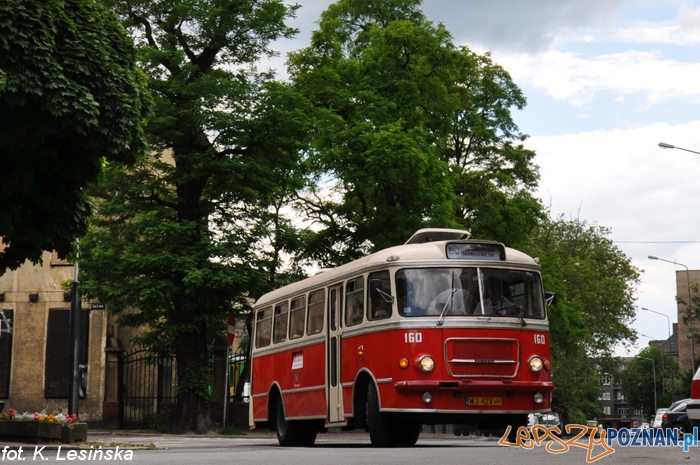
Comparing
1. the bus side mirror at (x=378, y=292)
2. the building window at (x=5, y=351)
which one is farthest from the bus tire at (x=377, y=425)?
the building window at (x=5, y=351)

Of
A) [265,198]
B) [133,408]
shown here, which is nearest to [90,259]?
[265,198]

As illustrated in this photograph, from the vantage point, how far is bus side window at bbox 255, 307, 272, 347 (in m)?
24.0

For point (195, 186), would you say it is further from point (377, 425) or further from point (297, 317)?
point (377, 425)

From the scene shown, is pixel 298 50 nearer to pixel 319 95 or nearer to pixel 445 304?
pixel 319 95

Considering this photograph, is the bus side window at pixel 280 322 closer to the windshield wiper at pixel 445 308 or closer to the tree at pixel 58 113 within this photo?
the tree at pixel 58 113

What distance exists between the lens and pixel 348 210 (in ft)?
129

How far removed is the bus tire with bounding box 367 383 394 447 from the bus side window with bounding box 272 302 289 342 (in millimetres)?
4714

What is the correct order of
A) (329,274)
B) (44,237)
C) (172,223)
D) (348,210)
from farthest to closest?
(348,210) < (172,223) < (44,237) < (329,274)

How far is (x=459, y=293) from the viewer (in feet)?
59.6

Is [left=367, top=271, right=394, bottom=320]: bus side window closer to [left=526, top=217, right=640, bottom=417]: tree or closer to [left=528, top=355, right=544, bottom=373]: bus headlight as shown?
[left=528, top=355, right=544, bottom=373]: bus headlight

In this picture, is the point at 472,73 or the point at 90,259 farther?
the point at 472,73

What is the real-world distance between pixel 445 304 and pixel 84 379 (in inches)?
1028

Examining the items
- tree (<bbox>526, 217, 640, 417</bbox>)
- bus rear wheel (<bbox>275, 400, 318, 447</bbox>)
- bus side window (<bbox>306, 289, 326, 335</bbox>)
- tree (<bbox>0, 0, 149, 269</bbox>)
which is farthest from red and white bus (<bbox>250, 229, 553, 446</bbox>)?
tree (<bbox>526, 217, 640, 417</bbox>)

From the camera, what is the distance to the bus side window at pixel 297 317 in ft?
71.7
